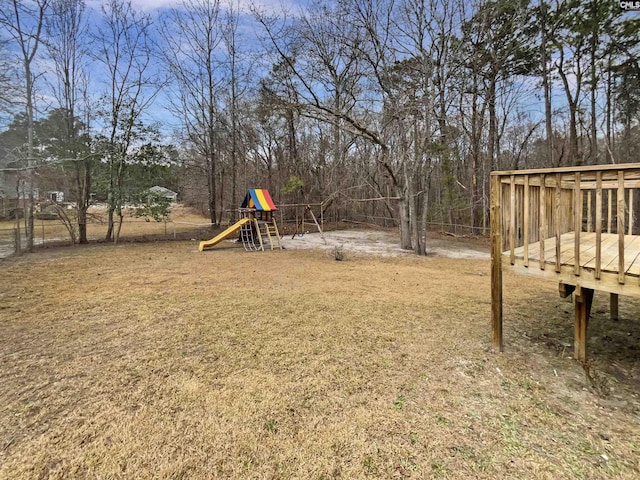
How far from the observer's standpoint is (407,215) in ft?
32.9

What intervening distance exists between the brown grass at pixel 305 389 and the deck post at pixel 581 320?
0.43ft

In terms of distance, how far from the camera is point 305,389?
2256 mm

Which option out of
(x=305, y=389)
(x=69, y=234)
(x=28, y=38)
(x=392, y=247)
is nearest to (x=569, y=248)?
(x=305, y=389)

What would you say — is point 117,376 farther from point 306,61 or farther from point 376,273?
point 306,61

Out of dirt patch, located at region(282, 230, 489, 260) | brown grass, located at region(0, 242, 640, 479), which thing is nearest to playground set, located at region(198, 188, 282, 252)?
dirt patch, located at region(282, 230, 489, 260)

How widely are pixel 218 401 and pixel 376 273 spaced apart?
15.2ft

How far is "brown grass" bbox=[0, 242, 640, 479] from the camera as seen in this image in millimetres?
1609

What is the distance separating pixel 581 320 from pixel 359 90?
10.8 meters

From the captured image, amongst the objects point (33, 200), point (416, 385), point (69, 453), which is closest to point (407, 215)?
point (416, 385)

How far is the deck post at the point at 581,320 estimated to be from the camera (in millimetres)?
2434

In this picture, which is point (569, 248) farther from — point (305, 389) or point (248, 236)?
point (248, 236)

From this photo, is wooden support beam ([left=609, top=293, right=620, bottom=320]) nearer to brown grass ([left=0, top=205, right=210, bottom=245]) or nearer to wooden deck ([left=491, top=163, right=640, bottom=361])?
wooden deck ([left=491, top=163, right=640, bottom=361])

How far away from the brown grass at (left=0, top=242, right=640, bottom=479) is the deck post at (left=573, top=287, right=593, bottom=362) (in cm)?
13

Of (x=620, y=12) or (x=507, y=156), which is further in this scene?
(x=507, y=156)
